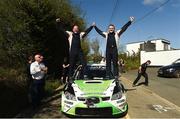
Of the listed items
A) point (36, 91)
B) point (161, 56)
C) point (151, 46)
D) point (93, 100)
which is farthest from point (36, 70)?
point (151, 46)

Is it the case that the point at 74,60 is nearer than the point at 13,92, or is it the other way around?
the point at 74,60

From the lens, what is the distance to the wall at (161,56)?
41.5 meters

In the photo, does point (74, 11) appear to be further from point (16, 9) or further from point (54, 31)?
point (16, 9)

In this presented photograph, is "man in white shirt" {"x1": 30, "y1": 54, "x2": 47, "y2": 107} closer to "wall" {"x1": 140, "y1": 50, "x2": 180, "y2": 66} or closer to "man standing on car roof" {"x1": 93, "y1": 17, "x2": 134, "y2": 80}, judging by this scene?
"man standing on car roof" {"x1": 93, "y1": 17, "x2": 134, "y2": 80}

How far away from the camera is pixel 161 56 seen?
4325 centimetres

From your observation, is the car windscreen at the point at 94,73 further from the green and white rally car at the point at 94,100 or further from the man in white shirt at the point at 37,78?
the man in white shirt at the point at 37,78

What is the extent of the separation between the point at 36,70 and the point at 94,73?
187cm

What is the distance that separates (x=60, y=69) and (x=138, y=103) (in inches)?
471

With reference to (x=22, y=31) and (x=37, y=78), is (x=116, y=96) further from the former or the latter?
(x=22, y=31)

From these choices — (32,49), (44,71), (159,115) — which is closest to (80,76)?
(44,71)

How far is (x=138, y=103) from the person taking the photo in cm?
1154

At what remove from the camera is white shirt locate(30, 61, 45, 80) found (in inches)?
417

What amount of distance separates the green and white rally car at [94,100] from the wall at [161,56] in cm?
3302

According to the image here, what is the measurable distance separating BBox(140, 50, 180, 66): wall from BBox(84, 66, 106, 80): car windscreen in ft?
103
